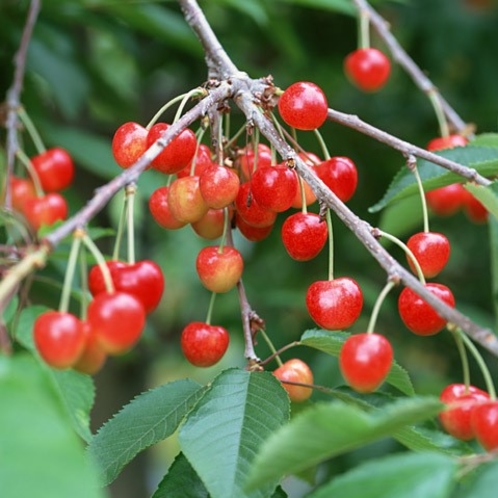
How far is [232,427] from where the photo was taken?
1.31m

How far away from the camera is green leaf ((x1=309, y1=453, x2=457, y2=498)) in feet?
3.10

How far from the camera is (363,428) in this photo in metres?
0.96

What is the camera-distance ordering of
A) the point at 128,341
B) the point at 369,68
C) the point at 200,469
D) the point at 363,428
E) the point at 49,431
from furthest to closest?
1. the point at 369,68
2. the point at 200,469
3. the point at 128,341
4. the point at 363,428
5. the point at 49,431

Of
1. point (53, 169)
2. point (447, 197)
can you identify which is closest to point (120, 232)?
point (53, 169)

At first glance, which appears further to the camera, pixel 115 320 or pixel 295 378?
pixel 295 378

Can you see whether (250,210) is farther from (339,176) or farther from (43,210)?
(43,210)

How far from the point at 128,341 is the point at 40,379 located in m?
0.18

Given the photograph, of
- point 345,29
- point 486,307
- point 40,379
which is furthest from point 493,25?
point 40,379

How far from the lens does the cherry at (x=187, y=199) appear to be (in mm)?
1467

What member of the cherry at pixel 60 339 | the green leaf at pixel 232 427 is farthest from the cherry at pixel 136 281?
the green leaf at pixel 232 427

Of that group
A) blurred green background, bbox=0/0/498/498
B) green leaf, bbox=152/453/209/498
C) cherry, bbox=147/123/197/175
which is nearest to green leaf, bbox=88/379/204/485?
green leaf, bbox=152/453/209/498

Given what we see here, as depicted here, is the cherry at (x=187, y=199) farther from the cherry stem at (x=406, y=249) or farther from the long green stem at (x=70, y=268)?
the long green stem at (x=70, y=268)

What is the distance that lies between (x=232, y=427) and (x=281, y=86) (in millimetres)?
2517

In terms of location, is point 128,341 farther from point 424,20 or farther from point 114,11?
point 424,20
